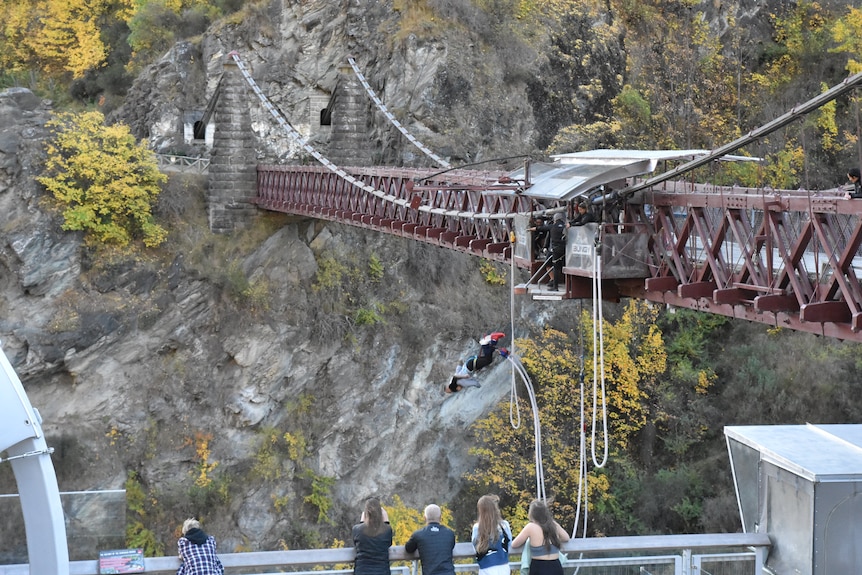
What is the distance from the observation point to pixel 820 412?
2592 centimetres

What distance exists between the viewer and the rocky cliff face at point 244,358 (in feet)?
77.5

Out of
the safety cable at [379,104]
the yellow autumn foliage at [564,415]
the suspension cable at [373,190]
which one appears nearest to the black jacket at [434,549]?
the suspension cable at [373,190]

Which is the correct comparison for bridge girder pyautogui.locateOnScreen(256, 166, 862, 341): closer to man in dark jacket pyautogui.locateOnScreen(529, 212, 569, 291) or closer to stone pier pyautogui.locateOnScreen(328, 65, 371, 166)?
man in dark jacket pyautogui.locateOnScreen(529, 212, 569, 291)

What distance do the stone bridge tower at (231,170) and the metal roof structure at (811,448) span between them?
62.6 feet

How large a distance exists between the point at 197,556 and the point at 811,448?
→ 465 centimetres

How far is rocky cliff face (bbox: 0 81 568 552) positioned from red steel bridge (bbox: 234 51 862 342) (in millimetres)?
10260

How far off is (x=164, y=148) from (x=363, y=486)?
448 inches

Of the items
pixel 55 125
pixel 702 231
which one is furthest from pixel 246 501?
pixel 702 231

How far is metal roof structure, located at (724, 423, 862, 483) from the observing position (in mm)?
7238

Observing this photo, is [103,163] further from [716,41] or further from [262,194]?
[716,41]

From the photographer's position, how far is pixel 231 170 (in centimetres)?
2591

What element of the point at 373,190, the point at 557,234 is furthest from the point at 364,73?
the point at 557,234

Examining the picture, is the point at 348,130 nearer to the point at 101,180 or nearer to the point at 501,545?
the point at 101,180

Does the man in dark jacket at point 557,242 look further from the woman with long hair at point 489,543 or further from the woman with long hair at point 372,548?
the woman with long hair at point 372,548
